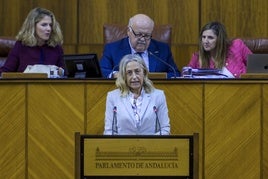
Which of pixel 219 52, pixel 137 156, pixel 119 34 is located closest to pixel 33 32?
pixel 119 34

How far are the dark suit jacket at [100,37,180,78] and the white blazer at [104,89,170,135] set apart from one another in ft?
3.33

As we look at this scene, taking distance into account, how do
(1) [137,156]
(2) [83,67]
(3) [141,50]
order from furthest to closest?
(3) [141,50], (2) [83,67], (1) [137,156]

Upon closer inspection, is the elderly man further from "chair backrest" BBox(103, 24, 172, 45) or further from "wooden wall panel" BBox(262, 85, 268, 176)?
"wooden wall panel" BBox(262, 85, 268, 176)

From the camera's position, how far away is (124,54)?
7.57 metres

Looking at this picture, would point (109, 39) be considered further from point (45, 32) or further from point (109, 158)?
point (109, 158)

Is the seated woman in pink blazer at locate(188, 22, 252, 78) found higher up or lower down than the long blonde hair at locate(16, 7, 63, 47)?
lower down

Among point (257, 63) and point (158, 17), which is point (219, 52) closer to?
point (257, 63)

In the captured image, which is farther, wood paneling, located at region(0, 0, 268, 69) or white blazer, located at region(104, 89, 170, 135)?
wood paneling, located at region(0, 0, 268, 69)

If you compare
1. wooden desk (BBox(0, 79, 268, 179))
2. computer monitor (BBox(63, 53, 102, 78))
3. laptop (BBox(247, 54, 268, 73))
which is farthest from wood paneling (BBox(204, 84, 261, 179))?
computer monitor (BBox(63, 53, 102, 78))

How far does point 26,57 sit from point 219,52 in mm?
1586

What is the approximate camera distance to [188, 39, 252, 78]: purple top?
7.60 metres

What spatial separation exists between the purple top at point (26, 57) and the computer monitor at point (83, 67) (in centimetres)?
56

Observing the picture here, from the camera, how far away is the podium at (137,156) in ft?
19.0

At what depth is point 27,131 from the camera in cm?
681
